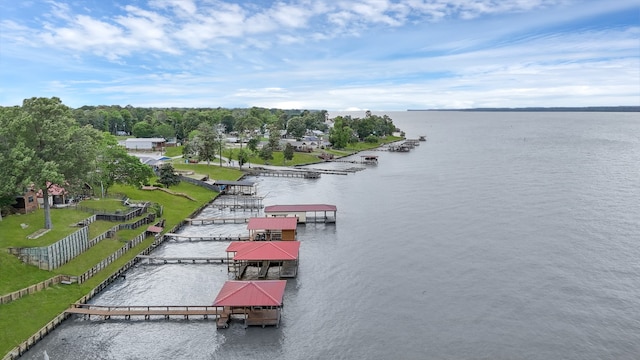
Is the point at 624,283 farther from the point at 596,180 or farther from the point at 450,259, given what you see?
the point at 596,180

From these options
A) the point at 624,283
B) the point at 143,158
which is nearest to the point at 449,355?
the point at 624,283

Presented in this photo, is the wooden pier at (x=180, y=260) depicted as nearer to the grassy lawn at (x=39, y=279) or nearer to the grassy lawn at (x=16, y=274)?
the grassy lawn at (x=39, y=279)

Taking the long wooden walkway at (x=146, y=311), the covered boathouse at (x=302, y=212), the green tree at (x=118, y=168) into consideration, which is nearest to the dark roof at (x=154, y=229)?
the green tree at (x=118, y=168)

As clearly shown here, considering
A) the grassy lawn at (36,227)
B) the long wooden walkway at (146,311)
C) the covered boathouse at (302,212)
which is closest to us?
the long wooden walkway at (146,311)

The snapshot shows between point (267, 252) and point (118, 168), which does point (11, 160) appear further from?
point (267, 252)

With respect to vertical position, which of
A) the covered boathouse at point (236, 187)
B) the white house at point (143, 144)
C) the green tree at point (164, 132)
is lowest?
the covered boathouse at point (236, 187)

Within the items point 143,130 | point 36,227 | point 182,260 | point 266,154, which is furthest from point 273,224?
point 143,130
